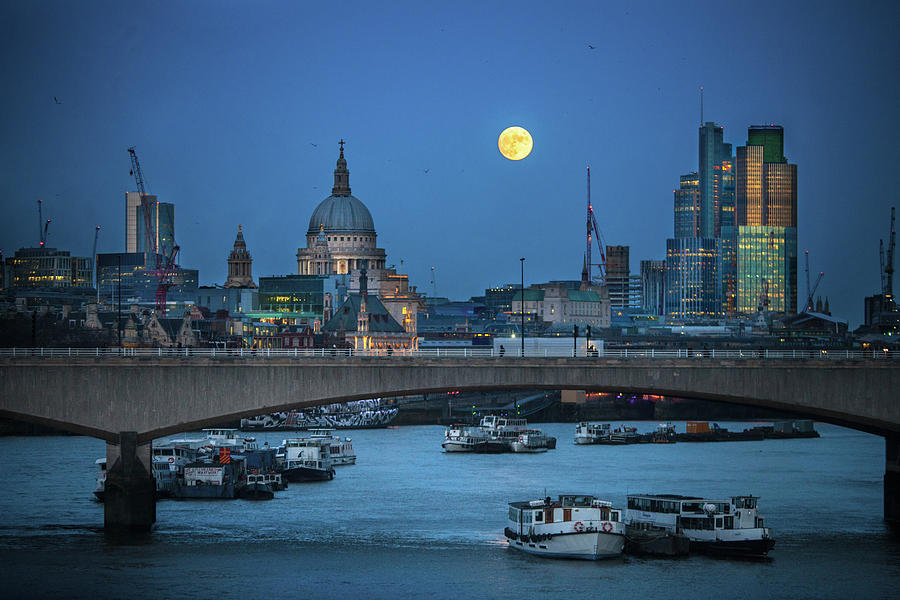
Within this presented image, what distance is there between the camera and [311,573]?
200 feet

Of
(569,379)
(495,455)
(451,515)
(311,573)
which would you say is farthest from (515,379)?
(495,455)

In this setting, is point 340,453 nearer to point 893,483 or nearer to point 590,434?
point 590,434

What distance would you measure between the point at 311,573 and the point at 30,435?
74.5 meters

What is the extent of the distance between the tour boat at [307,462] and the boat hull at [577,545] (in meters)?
33.7

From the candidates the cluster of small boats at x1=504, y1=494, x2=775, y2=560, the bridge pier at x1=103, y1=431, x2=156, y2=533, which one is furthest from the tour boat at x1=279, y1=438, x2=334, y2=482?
the cluster of small boats at x1=504, y1=494, x2=775, y2=560

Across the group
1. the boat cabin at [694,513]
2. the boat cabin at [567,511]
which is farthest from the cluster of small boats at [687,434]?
the boat cabin at [567,511]

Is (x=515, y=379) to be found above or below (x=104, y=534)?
above

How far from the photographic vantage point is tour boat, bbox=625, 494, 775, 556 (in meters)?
65.4

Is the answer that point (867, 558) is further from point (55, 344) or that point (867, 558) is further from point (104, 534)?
point (55, 344)

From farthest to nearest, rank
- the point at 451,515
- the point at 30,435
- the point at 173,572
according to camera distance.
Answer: the point at 30,435 < the point at 451,515 < the point at 173,572

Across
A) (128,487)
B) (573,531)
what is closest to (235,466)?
(128,487)

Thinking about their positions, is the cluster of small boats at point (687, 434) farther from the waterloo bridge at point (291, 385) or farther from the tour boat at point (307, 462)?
the waterloo bridge at point (291, 385)

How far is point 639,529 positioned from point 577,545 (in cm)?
421

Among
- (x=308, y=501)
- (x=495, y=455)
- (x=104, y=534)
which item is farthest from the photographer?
(x=495, y=455)
